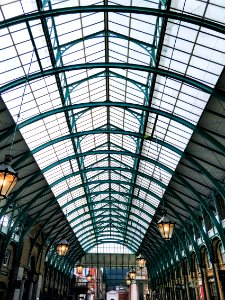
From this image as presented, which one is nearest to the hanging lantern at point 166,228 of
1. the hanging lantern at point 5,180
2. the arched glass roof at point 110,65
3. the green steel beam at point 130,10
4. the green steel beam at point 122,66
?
the arched glass roof at point 110,65

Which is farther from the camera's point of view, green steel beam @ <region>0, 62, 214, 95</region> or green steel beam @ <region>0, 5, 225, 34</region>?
green steel beam @ <region>0, 62, 214, 95</region>

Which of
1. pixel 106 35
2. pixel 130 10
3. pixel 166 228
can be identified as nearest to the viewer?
pixel 130 10

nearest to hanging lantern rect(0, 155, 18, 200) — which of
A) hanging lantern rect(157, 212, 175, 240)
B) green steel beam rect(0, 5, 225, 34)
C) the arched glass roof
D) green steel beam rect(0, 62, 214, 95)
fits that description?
the arched glass roof

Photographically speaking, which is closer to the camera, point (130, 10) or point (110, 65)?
point (130, 10)

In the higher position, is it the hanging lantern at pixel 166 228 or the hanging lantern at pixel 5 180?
the hanging lantern at pixel 166 228

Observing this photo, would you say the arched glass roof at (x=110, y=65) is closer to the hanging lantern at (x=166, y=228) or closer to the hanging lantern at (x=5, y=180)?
the hanging lantern at (x=5, y=180)

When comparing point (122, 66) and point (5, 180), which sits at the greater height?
point (122, 66)

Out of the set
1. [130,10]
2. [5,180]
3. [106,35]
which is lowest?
[5,180]

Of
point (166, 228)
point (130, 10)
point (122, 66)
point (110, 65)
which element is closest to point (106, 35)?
point (110, 65)

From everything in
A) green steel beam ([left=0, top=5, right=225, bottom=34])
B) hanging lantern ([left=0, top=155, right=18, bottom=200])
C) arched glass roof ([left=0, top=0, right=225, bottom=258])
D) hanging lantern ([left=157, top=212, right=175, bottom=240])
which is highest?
arched glass roof ([left=0, top=0, right=225, bottom=258])

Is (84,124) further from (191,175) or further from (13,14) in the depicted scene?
(13,14)

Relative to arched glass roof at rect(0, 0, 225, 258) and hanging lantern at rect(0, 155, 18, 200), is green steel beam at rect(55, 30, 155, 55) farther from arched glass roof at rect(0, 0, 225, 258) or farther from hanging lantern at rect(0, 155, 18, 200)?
hanging lantern at rect(0, 155, 18, 200)

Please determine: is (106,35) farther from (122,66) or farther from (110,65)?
(122,66)

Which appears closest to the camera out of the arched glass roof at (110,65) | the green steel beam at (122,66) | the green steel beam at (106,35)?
the arched glass roof at (110,65)
